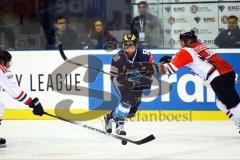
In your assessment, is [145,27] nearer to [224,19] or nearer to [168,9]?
[168,9]

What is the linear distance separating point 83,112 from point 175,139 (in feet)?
6.31

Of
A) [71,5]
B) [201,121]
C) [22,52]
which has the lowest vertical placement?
[201,121]

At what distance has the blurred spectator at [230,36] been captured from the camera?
27.5ft

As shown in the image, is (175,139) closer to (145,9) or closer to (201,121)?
(201,121)

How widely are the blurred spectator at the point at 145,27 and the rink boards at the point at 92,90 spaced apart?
0.59 ft

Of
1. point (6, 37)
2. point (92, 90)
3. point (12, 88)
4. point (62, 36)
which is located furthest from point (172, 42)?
point (12, 88)

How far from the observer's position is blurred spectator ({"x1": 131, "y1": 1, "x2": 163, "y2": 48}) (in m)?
8.57

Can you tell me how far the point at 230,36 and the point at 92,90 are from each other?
1824mm

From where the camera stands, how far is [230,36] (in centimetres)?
→ 840

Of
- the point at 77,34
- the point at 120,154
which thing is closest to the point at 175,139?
the point at 120,154

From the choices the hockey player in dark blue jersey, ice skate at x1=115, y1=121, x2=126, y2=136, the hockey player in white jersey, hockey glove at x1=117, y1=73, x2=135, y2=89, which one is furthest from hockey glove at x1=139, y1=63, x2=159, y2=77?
ice skate at x1=115, y1=121, x2=126, y2=136

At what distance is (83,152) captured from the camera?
19.8 feet

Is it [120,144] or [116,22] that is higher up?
[116,22]

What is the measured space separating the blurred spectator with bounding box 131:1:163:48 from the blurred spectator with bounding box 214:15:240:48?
74 centimetres
